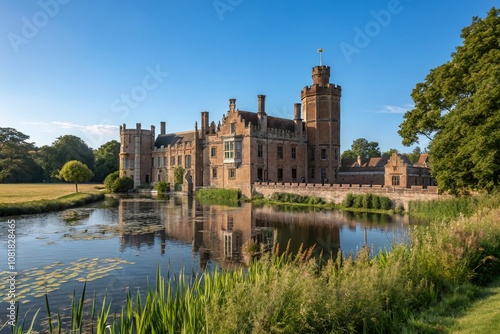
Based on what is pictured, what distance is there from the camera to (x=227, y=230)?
56.3 ft

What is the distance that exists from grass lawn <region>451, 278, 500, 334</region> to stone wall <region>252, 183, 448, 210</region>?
54.6 ft

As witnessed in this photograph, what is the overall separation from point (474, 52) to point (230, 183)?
26085mm

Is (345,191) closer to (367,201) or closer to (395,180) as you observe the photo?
(367,201)

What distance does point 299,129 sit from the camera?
39.8 meters

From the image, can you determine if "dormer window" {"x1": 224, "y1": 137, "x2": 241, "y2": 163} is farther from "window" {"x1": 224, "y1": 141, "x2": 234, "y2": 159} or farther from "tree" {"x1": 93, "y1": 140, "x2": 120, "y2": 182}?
"tree" {"x1": 93, "y1": 140, "x2": 120, "y2": 182}

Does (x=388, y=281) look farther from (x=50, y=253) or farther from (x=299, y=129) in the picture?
(x=299, y=129)

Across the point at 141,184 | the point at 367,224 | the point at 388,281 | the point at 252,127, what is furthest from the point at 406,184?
the point at 141,184

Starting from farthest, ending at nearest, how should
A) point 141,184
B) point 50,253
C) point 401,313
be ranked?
point 141,184, point 50,253, point 401,313

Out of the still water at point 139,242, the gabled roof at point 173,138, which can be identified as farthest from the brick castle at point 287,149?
the still water at point 139,242

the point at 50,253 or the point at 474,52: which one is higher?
the point at 474,52

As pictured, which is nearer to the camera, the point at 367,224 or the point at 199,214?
the point at 367,224

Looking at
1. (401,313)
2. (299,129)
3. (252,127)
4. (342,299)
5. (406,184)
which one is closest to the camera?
(342,299)

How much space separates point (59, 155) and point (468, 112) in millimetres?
71381

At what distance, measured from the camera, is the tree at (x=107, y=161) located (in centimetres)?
6806
